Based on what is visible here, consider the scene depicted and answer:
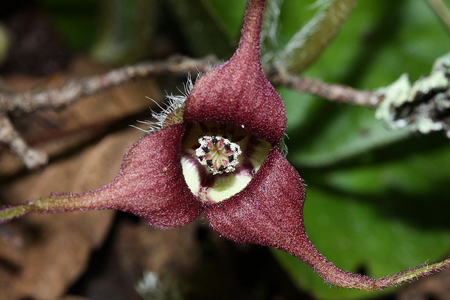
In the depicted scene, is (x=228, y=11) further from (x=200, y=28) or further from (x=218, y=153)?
(x=218, y=153)

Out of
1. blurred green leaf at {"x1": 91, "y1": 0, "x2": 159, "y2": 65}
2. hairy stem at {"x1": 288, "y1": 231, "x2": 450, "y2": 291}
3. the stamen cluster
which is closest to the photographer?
hairy stem at {"x1": 288, "y1": 231, "x2": 450, "y2": 291}

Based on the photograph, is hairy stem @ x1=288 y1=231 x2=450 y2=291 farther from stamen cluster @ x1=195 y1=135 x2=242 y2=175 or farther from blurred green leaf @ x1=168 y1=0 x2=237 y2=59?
blurred green leaf @ x1=168 y1=0 x2=237 y2=59

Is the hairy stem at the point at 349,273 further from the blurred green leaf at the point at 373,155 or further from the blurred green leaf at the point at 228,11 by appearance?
the blurred green leaf at the point at 228,11

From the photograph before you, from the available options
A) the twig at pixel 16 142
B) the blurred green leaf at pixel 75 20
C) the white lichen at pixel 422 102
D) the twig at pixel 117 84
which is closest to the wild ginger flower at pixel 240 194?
the twig at pixel 117 84

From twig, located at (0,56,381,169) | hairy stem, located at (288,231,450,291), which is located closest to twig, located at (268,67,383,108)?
twig, located at (0,56,381,169)

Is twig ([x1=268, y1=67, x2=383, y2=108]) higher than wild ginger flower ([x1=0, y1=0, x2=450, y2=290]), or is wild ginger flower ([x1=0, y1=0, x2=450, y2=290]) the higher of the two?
wild ginger flower ([x1=0, y1=0, x2=450, y2=290])

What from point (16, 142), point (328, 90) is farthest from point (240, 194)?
point (16, 142)
